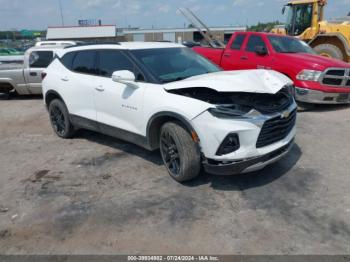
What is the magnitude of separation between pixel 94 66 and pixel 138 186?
7.25ft

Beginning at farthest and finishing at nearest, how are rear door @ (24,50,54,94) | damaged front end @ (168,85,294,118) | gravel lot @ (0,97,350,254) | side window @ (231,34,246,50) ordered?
rear door @ (24,50,54,94), side window @ (231,34,246,50), damaged front end @ (168,85,294,118), gravel lot @ (0,97,350,254)

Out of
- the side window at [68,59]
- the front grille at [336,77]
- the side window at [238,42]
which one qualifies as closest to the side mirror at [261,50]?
the side window at [238,42]

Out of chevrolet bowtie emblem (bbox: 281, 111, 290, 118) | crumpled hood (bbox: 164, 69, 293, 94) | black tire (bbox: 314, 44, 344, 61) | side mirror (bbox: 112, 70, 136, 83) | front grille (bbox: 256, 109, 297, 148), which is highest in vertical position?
side mirror (bbox: 112, 70, 136, 83)

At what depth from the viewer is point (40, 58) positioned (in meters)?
10.1

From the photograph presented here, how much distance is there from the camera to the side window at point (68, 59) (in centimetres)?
576

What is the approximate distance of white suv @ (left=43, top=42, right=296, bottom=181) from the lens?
3.62m

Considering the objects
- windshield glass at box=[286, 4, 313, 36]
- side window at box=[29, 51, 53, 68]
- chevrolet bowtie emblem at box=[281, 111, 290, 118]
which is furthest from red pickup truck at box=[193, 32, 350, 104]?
side window at box=[29, 51, 53, 68]

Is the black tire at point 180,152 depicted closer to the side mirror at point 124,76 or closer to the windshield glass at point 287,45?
the side mirror at point 124,76

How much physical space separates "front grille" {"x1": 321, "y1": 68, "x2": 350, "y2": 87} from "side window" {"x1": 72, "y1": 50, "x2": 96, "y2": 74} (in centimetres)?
514

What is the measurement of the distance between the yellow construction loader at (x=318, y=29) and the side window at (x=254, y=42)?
439cm

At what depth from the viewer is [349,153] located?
5113mm

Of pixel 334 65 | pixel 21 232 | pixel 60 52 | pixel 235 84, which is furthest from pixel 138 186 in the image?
pixel 334 65

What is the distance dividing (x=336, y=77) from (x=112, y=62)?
5.41 meters

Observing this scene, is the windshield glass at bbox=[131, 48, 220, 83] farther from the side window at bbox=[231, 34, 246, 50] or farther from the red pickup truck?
the side window at bbox=[231, 34, 246, 50]
